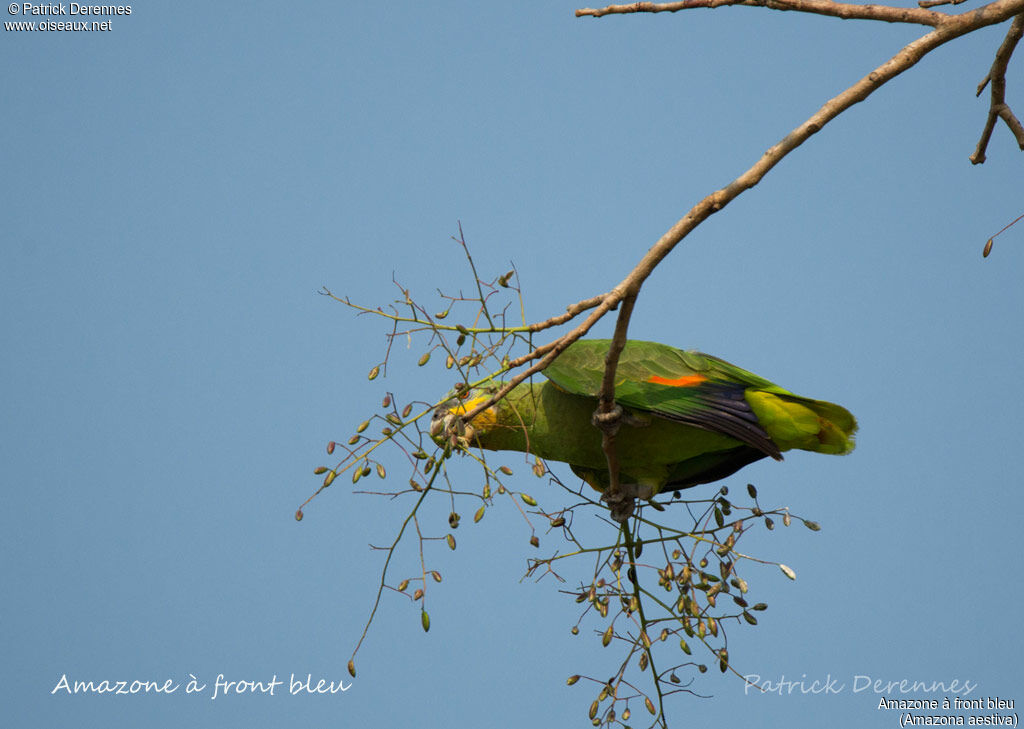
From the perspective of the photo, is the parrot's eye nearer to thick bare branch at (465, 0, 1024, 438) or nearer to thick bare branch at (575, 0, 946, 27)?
thick bare branch at (465, 0, 1024, 438)

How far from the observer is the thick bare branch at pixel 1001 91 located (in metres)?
3.13

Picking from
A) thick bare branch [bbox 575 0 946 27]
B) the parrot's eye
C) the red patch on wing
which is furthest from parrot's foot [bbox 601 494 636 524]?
thick bare branch [bbox 575 0 946 27]

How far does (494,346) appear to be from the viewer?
265 centimetres

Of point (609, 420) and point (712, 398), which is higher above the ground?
point (712, 398)

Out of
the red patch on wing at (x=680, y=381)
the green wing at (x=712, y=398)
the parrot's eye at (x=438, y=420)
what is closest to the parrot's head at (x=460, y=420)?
the parrot's eye at (x=438, y=420)

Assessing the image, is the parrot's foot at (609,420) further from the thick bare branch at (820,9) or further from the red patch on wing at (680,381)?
the thick bare branch at (820,9)

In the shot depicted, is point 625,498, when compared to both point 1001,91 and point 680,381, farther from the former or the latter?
point 1001,91

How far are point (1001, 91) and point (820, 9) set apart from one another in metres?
0.85

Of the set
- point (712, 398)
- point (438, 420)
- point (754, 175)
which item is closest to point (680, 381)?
point (712, 398)

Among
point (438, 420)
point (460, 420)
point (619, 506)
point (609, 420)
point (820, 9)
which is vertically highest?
point (820, 9)

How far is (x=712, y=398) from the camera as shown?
12.2 feet

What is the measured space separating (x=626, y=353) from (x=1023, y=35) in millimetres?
1782

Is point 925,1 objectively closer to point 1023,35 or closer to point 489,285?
point 1023,35

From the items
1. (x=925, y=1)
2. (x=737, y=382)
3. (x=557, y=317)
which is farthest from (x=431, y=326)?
(x=925, y=1)
